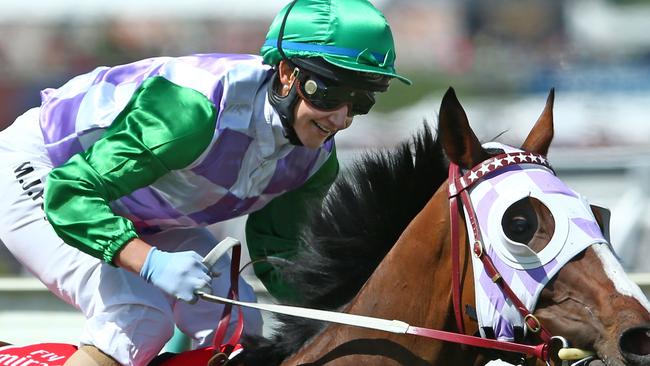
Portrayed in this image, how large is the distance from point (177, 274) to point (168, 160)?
27 cm

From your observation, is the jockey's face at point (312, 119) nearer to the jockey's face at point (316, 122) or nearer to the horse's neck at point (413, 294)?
the jockey's face at point (316, 122)

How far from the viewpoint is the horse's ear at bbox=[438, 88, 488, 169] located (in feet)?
7.07

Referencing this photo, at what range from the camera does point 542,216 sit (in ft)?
6.82

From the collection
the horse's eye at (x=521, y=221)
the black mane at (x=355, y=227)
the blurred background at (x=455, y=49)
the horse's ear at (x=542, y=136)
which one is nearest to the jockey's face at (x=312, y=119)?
the black mane at (x=355, y=227)

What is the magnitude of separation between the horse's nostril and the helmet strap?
0.92m

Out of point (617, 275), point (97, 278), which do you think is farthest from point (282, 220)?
point (617, 275)

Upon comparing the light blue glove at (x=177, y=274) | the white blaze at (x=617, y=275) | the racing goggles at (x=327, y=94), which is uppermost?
the racing goggles at (x=327, y=94)

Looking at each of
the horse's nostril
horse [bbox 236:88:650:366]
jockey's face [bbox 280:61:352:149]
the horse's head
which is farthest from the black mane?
the horse's nostril

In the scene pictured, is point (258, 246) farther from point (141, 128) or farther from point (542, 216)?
point (542, 216)

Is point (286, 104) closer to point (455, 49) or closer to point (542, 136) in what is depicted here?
point (542, 136)

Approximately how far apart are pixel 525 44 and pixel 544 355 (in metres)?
9.69

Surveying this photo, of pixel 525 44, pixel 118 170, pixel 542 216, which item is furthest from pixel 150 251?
pixel 525 44

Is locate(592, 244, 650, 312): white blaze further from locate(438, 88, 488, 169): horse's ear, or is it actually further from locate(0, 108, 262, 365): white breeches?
locate(0, 108, 262, 365): white breeches

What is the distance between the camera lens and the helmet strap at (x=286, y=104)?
8.07 feet
